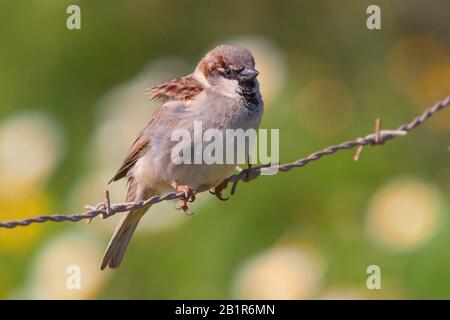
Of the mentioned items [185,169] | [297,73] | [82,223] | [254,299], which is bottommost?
Answer: [254,299]

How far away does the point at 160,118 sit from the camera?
4.54m

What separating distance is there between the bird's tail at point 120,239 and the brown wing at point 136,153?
0.20 metres

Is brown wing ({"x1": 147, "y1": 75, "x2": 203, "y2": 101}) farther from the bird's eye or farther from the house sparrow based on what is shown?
the bird's eye

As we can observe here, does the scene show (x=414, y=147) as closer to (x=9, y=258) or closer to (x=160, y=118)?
(x=9, y=258)

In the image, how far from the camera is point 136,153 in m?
4.69

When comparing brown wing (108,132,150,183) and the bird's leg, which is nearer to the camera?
the bird's leg

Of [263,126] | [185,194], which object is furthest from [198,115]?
[263,126]

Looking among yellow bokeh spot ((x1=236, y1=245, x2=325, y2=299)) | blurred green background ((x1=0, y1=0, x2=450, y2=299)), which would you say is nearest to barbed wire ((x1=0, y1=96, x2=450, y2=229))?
yellow bokeh spot ((x1=236, y1=245, x2=325, y2=299))

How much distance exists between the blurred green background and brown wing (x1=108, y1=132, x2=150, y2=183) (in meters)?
1.66

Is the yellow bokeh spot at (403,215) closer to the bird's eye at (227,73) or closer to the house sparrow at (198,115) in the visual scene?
the house sparrow at (198,115)

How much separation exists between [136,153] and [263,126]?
2.55 metres

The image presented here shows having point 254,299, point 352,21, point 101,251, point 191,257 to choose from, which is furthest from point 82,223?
point 352,21

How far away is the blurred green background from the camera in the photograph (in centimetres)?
637
